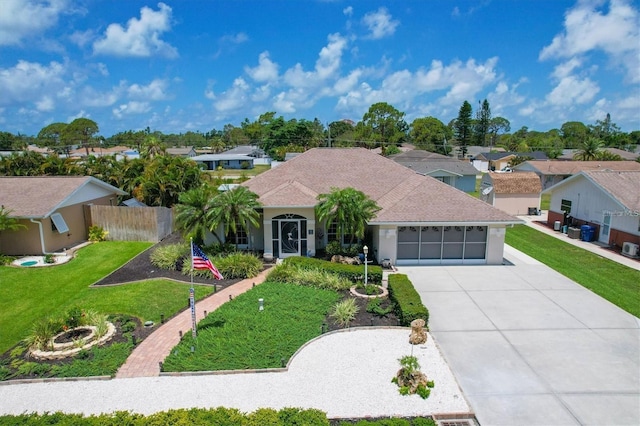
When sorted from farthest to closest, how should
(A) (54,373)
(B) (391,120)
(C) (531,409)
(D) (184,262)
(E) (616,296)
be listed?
1. (B) (391,120)
2. (D) (184,262)
3. (E) (616,296)
4. (A) (54,373)
5. (C) (531,409)

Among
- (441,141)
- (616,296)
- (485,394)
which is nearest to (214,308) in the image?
(485,394)

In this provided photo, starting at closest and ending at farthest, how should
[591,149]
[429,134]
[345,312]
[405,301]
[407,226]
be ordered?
[345,312] < [405,301] < [407,226] < [591,149] < [429,134]

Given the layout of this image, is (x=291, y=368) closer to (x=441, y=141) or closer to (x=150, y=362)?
(x=150, y=362)

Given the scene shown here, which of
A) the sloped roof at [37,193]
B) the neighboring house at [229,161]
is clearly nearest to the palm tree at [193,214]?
the sloped roof at [37,193]

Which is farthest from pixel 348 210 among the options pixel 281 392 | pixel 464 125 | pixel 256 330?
pixel 464 125

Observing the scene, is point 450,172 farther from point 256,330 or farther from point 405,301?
point 256,330

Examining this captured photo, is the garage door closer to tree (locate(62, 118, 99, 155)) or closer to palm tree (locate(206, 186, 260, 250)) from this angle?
palm tree (locate(206, 186, 260, 250))

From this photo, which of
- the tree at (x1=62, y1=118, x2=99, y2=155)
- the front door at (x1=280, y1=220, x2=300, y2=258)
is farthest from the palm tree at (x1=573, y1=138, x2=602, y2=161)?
the tree at (x1=62, y1=118, x2=99, y2=155)

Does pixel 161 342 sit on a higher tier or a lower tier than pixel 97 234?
lower
